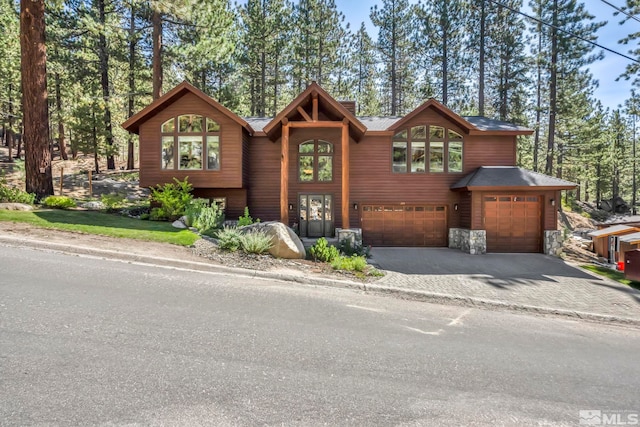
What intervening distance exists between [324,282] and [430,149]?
10.0 m

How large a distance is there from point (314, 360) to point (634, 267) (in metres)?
11.0

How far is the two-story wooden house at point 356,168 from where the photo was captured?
13469 mm

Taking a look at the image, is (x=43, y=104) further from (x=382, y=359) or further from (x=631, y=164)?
(x=631, y=164)

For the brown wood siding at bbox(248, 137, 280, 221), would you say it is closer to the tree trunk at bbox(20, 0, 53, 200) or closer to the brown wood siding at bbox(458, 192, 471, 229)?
the tree trunk at bbox(20, 0, 53, 200)

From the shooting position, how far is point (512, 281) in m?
8.73

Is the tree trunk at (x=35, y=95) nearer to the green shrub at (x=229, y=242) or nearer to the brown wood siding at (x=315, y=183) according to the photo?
the green shrub at (x=229, y=242)

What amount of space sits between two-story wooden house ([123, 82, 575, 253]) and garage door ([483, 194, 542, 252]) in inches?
1.7

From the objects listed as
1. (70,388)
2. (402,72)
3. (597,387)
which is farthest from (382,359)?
(402,72)

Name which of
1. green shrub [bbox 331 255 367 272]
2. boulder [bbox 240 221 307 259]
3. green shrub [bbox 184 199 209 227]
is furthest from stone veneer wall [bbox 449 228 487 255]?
green shrub [bbox 184 199 209 227]

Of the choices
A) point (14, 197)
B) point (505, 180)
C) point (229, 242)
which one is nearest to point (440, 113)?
point (505, 180)

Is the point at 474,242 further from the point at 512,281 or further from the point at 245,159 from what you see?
the point at 245,159

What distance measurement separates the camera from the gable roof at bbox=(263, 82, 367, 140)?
39.7ft

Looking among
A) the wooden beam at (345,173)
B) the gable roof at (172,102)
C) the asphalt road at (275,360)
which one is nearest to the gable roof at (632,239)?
the asphalt road at (275,360)

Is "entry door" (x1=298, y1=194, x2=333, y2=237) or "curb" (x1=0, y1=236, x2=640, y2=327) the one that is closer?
"curb" (x1=0, y1=236, x2=640, y2=327)
